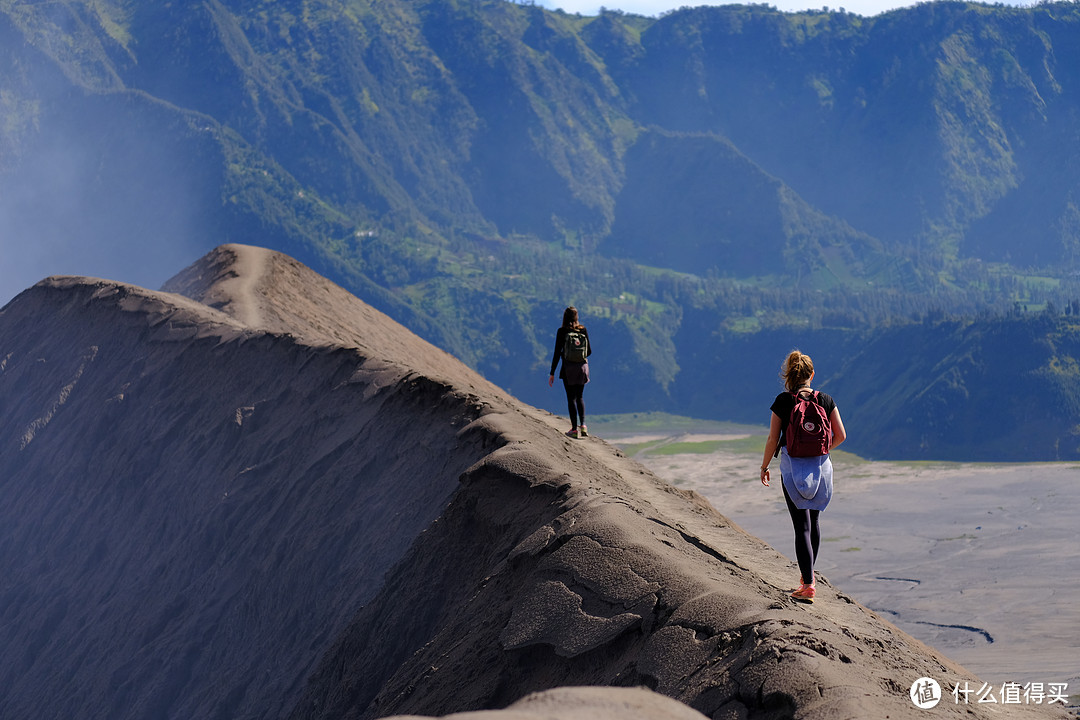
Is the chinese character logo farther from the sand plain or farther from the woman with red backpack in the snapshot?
the sand plain

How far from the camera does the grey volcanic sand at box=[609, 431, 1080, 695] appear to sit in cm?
4594

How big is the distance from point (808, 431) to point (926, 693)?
2.32 metres

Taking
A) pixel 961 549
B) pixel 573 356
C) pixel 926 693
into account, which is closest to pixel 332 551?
Result: pixel 573 356

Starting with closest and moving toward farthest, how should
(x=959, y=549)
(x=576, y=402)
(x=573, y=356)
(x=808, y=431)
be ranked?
(x=808, y=431) → (x=573, y=356) → (x=576, y=402) → (x=959, y=549)

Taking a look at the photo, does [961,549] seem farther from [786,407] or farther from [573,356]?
[786,407]

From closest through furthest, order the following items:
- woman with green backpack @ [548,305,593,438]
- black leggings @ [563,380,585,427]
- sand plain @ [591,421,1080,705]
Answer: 1. woman with green backpack @ [548,305,593,438]
2. black leggings @ [563,380,585,427]
3. sand plain @ [591,421,1080,705]

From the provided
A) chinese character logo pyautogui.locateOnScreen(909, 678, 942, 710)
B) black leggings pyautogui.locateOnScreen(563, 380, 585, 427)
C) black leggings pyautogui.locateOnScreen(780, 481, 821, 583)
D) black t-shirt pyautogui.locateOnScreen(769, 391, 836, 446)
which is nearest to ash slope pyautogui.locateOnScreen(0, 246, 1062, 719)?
chinese character logo pyautogui.locateOnScreen(909, 678, 942, 710)

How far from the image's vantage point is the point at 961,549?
220 ft

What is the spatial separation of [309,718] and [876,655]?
788 cm

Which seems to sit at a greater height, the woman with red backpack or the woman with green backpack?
the woman with green backpack

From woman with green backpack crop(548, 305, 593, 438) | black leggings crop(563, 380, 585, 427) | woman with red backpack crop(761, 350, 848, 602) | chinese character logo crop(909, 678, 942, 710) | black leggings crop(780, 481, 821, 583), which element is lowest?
chinese character logo crop(909, 678, 942, 710)

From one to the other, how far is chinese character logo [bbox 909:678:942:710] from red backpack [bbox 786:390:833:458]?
205 centimetres

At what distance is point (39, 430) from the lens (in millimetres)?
27656

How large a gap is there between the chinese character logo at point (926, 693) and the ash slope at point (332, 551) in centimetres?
13
